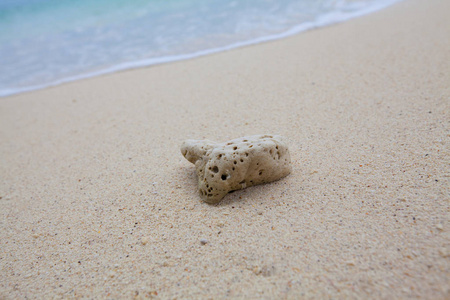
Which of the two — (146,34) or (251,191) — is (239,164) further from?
(146,34)

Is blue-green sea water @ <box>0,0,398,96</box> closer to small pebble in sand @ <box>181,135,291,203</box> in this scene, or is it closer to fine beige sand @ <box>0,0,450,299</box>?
fine beige sand @ <box>0,0,450,299</box>

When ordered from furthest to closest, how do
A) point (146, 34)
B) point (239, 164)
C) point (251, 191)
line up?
point (146, 34) < point (251, 191) < point (239, 164)

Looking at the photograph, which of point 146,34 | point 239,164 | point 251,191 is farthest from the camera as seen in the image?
point 146,34

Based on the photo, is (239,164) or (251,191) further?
(251,191)

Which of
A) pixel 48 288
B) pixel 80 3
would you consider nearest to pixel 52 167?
pixel 48 288

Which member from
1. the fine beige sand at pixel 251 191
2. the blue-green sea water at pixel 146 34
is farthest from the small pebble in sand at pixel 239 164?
the blue-green sea water at pixel 146 34

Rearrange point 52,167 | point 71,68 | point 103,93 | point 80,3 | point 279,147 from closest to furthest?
point 279,147 → point 52,167 → point 103,93 → point 71,68 → point 80,3

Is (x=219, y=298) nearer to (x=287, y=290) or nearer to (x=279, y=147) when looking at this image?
(x=287, y=290)

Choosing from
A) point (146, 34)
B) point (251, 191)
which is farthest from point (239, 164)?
point (146, 34)
